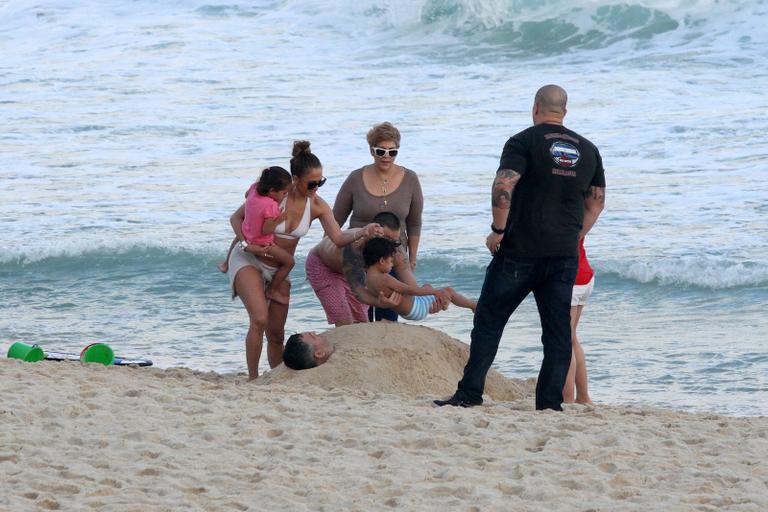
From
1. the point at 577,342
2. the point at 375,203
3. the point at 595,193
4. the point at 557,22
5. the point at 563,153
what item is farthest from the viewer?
the point at 557,22

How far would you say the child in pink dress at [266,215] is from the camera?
6.73 meters

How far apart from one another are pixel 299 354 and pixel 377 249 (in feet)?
2.46

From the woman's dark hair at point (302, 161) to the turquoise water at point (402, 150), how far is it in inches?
78.5

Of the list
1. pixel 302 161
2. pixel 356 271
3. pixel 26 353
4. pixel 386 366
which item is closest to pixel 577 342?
pixel 386 366

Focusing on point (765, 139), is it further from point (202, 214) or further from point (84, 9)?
point (84, 9)

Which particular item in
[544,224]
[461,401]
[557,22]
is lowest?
[461,401]

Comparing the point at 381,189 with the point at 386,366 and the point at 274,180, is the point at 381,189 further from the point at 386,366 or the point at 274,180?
the point at 386,366

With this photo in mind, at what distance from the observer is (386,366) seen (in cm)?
683

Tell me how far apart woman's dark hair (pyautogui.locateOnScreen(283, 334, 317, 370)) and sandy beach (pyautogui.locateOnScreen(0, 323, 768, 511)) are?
0.23ft

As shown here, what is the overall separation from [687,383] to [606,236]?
4.21m

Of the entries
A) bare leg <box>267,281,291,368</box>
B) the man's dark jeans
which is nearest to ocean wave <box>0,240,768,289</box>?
bare leg <box>267,281,291,368</box>

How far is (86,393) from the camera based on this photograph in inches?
244

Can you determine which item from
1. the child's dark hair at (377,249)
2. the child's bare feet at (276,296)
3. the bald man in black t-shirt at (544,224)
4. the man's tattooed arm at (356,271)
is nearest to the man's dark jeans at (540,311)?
the bald man in black t-shirt at (544,224)

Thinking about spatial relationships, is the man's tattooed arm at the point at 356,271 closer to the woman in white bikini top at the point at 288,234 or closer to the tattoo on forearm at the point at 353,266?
the tattoo on forearm at the point at 353,266
